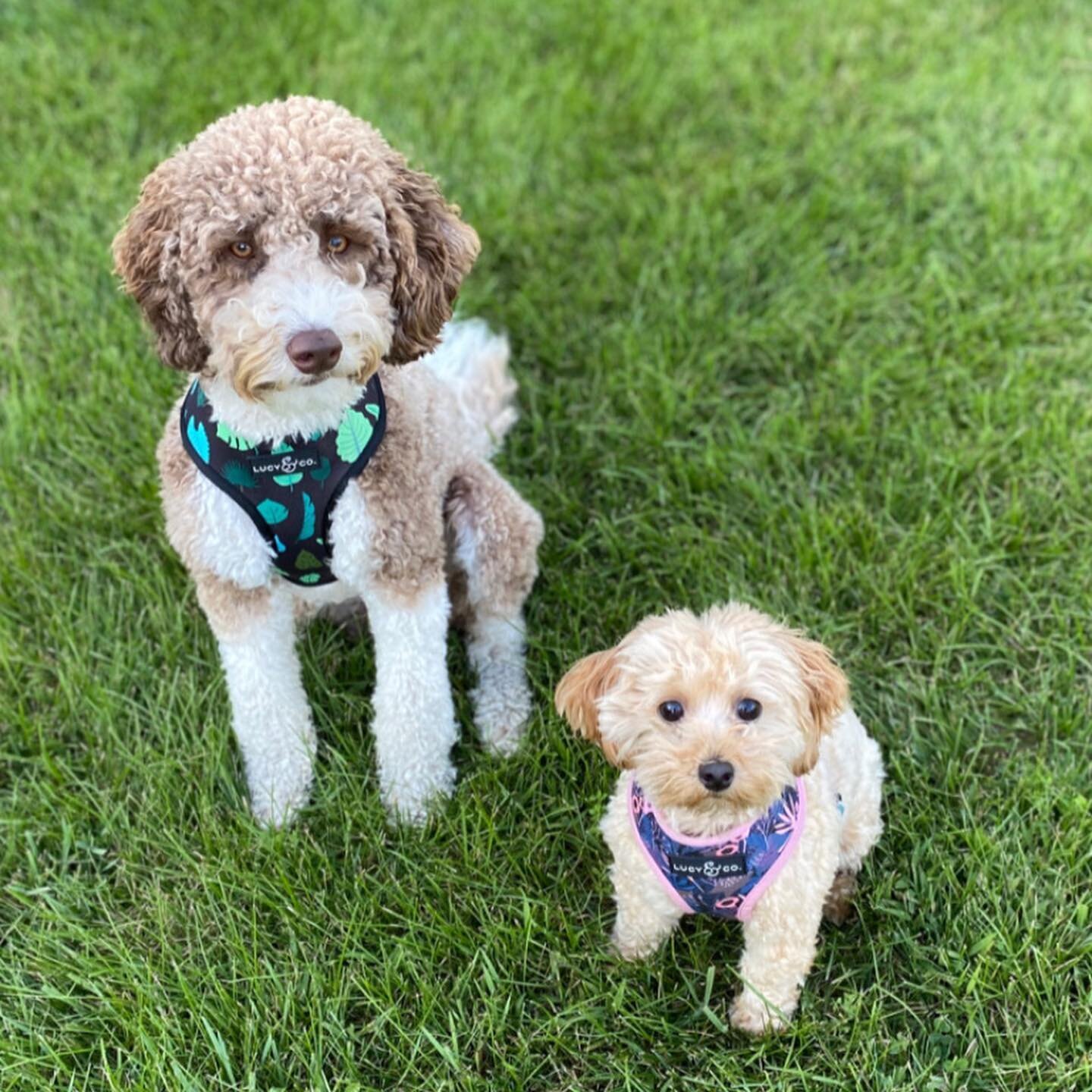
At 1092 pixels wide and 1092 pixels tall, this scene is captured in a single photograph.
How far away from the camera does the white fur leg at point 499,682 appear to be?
12.8 feet

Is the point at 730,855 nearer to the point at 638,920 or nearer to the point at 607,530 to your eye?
the point at 638,920

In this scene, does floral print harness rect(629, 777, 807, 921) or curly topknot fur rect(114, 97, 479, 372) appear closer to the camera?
curly topknot fur rect(114, 97, 479, 372)

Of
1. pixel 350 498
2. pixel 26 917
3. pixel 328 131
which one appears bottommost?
pixel 26 917

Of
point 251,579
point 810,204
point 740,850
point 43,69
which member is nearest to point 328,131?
point 251,579

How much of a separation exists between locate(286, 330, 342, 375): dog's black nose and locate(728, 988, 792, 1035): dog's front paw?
1900 mm

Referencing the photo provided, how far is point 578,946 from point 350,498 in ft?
4.56

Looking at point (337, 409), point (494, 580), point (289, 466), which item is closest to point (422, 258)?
point (337, 409)

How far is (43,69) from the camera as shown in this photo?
242 inches

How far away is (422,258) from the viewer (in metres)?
3.17

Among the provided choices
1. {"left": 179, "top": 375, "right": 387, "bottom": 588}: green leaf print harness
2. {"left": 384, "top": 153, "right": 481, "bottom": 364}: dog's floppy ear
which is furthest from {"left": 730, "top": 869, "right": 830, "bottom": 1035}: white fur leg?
{"left": 384, "top": 153, "right": 481, "bottom": 364}: dog's floppy ear

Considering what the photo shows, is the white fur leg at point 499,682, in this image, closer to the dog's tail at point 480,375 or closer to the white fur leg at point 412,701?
the white fur leg at point 412,701

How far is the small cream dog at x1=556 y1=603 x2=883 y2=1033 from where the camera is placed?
9.08 ft

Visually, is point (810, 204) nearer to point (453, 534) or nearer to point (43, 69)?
point (453, 534)

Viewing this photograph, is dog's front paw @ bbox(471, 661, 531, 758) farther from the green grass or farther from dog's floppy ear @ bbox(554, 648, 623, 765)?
dog's floppy ear @ bbox(554, 648, 623, 765)
